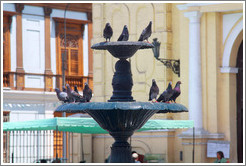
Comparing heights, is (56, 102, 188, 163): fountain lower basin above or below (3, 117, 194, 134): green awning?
above

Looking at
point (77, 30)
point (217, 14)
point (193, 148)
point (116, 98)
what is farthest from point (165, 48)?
point (77, 30)

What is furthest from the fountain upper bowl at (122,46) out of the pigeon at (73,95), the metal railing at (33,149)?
the metal railing at (33,149)

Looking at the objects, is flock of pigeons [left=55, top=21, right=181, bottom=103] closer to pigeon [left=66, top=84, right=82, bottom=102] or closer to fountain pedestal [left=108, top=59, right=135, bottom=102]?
pigeon [left=66, top=84, right=82, bottom=102]

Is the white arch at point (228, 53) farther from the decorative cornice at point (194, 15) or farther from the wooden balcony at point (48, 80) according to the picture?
the wooden balcony at point (48, 80)

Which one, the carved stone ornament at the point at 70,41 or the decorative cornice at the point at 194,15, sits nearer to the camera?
the decorative cornice at the point at 194,15

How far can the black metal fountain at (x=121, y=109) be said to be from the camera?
13633mm

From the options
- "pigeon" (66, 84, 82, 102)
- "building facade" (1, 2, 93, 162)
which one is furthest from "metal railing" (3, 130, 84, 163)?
"pigeon" (66, 84, 82, 102)

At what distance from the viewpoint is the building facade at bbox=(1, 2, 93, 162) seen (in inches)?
1151

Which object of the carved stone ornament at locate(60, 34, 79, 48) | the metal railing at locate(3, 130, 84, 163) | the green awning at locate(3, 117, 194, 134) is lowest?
the metal railing at locate(3, 130, 84, 163)

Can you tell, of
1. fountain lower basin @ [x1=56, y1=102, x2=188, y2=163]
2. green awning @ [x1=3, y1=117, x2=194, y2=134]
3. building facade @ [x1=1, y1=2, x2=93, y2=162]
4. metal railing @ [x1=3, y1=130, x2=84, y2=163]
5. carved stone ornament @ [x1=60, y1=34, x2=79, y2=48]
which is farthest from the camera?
carved stone ornament @ [x1=60, y1=34, x2=79, y2=48]

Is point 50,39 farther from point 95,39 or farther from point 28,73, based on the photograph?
point 95,39

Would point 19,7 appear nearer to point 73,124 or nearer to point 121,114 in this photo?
point 73,124

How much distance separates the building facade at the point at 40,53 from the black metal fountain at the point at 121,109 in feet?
46.2

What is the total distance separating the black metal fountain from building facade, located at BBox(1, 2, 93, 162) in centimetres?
1407
